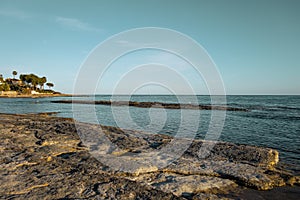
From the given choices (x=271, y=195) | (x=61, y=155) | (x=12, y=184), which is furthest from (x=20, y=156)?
(x=271, y=195)

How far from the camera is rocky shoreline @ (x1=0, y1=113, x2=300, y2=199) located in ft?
14.7

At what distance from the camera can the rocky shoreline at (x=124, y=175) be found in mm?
4473

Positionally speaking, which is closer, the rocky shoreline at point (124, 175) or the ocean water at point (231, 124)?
the rocky shoreline at point (124, 175)

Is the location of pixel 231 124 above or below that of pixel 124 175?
below

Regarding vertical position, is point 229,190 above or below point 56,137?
below

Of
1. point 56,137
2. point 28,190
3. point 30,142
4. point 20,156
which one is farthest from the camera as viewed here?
point 56,137

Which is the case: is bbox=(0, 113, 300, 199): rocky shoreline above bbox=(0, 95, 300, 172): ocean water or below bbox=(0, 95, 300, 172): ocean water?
above

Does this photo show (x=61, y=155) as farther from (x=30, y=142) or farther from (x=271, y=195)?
(x=271, y=195)

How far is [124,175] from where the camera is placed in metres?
5.54

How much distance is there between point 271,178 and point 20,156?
7.57 meters

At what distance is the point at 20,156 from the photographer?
6391mm

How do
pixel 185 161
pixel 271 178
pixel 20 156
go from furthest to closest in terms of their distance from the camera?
pixel 185 161
pixel 20 156
pixel 271 178

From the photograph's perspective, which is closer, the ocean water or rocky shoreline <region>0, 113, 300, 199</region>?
rocky shoreline <region>0, 113, 300, 199</region>

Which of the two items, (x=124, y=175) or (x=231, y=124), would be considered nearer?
(x=124, y=175)
